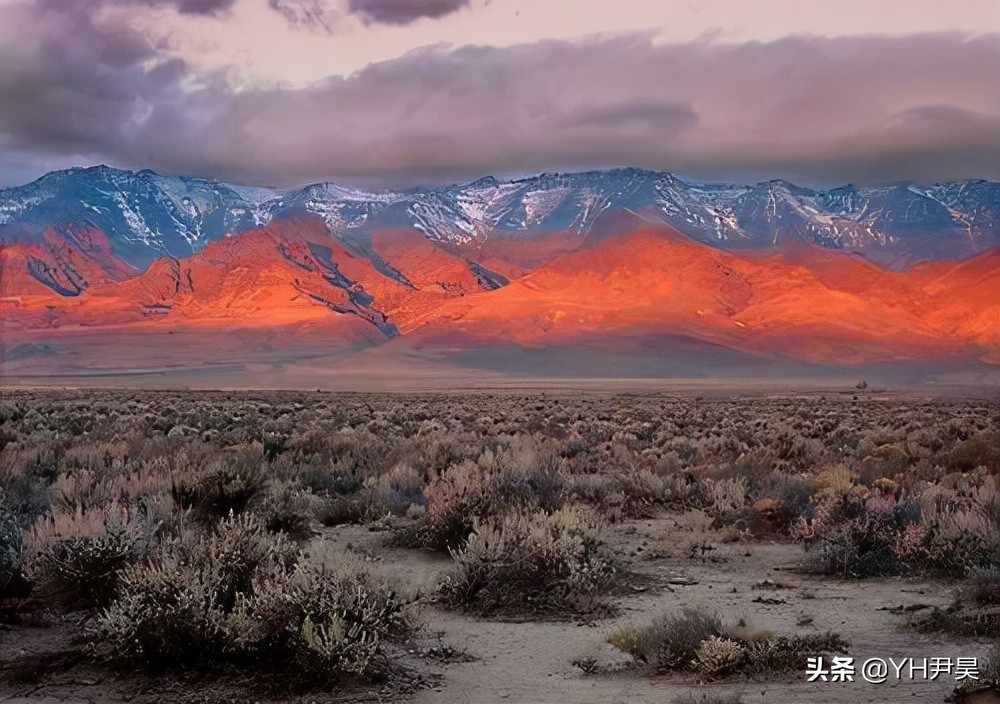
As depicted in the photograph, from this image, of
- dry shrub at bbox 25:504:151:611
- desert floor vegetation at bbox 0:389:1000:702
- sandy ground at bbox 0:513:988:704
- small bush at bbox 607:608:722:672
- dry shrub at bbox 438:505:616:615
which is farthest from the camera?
dry shrub at bbox 438:505:616:615

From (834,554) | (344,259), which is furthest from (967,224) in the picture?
(834,554)

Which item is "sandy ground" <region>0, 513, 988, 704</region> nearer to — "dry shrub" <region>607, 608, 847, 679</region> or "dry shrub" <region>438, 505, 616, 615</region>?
"dry shrub" <region>607, 608, 847, 679</region>

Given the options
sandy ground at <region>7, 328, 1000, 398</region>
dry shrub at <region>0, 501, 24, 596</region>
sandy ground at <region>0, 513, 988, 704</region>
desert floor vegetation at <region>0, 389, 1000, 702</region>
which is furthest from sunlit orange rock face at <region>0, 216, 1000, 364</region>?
dry shrub at <region>0, 501, 24, 596</region>

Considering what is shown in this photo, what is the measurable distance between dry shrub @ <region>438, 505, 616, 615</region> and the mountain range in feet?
409

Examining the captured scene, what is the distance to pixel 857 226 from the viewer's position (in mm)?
180625

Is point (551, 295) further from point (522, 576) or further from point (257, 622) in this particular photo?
point (257, 622)

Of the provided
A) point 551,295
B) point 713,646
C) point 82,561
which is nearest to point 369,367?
point 551,295

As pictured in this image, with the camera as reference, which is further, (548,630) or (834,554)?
(834,554)

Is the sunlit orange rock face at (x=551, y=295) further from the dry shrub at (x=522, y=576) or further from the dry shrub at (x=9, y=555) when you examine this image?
the dry shrub at (x=9, y=555)

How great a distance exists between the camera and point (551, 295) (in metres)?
154

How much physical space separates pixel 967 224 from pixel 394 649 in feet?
570

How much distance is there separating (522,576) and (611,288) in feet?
482

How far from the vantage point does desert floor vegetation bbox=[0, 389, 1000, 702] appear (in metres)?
7.54

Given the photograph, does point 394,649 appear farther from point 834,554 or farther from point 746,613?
point 834,554
